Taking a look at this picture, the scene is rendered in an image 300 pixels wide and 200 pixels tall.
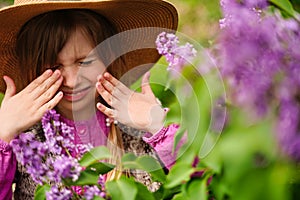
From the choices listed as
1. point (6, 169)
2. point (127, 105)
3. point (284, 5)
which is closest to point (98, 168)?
point (284, 5)

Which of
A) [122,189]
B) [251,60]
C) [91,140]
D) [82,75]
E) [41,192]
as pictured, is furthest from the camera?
[91,140]

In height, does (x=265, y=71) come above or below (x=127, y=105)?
above

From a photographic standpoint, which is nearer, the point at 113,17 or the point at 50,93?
the point at 50,93

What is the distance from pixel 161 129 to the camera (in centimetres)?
184

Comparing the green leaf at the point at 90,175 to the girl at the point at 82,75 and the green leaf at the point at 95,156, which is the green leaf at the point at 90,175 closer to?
the green leaf at the point at 95,156

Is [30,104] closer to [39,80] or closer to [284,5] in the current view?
[39,80]

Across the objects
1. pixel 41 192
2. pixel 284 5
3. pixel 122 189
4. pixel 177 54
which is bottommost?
pixel 41 192

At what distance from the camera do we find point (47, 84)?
1808 mm

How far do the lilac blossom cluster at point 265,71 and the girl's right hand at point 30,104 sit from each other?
1.05 m

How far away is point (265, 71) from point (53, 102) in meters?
1.10

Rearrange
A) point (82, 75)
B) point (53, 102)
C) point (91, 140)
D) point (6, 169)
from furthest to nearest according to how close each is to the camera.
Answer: point (91, 140) → point (6, 169) → point (82, 75) → point (53, 102)

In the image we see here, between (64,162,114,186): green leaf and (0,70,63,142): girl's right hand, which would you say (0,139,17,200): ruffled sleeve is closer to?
(0,70,63,142): girl's right hand

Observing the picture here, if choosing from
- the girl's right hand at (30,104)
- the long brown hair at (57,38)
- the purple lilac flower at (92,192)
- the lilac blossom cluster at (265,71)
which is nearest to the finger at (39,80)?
the girl's right hand at (30,104)

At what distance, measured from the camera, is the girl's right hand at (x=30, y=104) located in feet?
5.92
